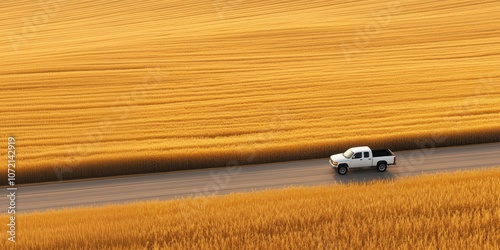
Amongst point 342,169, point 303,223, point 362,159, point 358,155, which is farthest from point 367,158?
point 303,223

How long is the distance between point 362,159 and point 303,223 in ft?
25.7

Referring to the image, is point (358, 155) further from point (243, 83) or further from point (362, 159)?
point (243, 83)

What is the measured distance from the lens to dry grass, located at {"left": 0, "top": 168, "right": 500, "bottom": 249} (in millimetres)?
12047

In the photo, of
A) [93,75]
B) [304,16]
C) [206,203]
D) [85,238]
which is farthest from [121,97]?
[304,16]

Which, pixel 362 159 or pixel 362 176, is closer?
pixel 362 159

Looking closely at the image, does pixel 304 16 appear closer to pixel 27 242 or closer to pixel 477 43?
pixel 477 43

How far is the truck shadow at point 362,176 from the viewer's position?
19870mm

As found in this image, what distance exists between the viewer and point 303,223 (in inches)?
515

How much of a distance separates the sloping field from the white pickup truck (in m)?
2.24

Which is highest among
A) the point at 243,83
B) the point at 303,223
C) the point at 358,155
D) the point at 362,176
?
the point at 243,83

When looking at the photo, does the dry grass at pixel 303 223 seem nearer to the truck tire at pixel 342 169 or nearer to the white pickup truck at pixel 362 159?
the white pickup truck at pixel 362 159

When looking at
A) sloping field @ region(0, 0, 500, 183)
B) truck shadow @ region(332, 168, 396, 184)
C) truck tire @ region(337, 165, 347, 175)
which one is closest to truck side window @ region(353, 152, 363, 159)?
truck tire @ region(337, 165, 347, 175)

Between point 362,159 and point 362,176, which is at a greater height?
point 362,159

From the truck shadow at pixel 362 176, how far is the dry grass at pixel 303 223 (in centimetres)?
397
